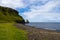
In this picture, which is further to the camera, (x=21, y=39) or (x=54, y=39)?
(x=54, y=39)

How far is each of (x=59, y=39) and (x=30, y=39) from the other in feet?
21.4

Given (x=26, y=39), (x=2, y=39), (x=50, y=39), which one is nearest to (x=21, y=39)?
(x=26, y=39)

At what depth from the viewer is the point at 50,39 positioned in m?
35.9

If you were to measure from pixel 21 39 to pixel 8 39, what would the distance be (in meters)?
2.65

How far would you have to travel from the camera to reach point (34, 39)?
34.2 m

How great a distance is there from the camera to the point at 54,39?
36062 millimetres

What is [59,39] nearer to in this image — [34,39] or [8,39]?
[34,39]

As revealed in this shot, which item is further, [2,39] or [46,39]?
[46,39]

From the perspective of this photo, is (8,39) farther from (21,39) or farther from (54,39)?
(54,39)

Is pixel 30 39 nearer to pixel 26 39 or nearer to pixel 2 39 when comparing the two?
pixel 26 39

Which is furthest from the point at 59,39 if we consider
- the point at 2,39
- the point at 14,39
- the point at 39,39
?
the point at 2,39

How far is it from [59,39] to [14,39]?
996cm

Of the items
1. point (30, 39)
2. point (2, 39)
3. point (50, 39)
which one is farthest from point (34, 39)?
point (2, 39)

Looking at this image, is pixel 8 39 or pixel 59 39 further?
pixel 59 39
